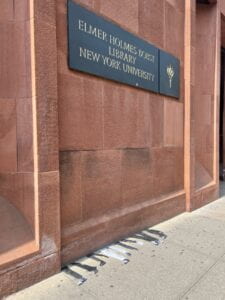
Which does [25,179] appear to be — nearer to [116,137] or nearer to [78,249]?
[78,249]

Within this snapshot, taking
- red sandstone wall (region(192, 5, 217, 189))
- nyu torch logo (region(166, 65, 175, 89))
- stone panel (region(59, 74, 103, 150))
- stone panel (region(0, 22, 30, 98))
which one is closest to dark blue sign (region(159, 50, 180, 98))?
nyu torch logo (region(166, 65, 175, 89))

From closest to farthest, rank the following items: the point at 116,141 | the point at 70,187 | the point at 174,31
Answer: the point at 70,187
the point at 116,141
the point at 174,31

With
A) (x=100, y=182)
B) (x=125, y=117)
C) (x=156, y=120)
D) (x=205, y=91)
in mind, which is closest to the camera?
(x=100, y=182)

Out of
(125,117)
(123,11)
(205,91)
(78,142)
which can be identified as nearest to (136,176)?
Answer: (125,117)

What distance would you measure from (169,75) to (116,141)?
2.02 meters

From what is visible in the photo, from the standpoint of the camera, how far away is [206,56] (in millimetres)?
6988

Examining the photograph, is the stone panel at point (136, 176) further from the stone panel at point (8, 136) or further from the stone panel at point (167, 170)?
the stone panel at point (8, 136)

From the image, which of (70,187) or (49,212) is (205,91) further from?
(49,212)

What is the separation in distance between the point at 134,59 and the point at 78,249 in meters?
2.96

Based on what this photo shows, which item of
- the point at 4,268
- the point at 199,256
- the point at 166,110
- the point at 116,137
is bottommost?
the point at 199,256

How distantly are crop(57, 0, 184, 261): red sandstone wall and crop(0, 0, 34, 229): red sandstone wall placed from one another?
450mm

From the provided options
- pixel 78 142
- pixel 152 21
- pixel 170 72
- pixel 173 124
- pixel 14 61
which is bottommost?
pixel 78 142

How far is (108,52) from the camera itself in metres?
3.97

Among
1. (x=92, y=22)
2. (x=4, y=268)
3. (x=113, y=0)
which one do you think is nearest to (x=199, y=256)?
(x=4, y=268)
